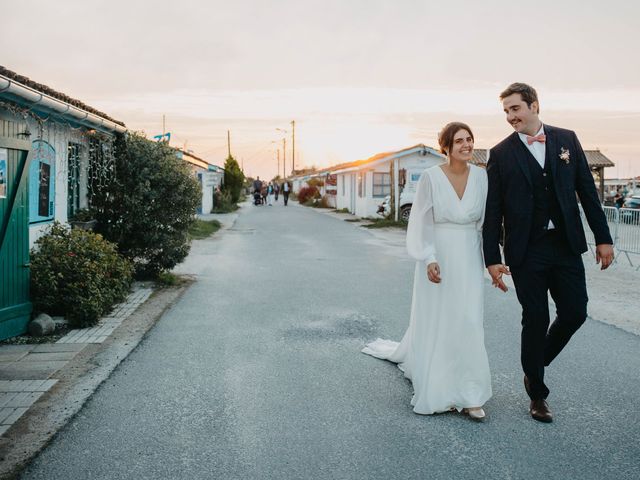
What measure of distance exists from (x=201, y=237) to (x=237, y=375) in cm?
1443

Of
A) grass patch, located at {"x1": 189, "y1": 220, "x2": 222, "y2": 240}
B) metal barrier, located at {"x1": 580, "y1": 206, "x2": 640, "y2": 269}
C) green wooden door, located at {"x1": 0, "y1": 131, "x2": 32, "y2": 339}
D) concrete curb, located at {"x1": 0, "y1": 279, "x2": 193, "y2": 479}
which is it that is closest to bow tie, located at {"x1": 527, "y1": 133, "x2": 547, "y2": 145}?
concrete curb, located at {"x1": 0, "y1": 279, "x2": 193, "y2": 479}

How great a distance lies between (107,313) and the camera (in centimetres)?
777

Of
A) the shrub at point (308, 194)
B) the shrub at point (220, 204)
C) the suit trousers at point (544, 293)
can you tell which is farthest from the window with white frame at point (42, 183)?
the shrub at point (308, 194)

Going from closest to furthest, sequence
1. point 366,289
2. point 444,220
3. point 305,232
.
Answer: point 444,220 → point 366,289 → point 305,232

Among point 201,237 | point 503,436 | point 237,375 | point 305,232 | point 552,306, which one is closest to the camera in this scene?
point 503,436

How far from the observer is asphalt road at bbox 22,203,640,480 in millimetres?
3516

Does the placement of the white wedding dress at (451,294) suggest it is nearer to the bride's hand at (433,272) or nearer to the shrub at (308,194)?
the bride's hand at (433,272)

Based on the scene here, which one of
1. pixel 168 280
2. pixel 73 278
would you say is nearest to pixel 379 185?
pixel 168 280

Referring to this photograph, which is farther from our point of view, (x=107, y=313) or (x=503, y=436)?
(x=107, y=313)

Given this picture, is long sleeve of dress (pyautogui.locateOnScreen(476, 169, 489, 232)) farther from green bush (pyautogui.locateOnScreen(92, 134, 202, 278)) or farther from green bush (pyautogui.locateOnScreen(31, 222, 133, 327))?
green bush (pyautogui.locateOnScreen(92, 134, 202, 278))

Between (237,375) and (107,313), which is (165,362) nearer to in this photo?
(237,375)

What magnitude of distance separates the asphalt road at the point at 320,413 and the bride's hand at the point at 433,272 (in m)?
0.90

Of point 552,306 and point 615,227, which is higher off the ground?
point 615,227

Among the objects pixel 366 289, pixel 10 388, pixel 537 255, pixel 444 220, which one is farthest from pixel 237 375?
pixel 366 289
